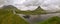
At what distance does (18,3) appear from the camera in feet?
4.49

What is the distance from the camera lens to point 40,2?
1.36 meters

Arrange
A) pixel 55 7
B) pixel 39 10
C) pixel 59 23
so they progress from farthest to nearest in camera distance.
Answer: pixel 55 7 → pixel 39 10 → pixel 59 23

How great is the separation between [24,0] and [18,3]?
0.24 feet

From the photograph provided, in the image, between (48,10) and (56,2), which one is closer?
(48,10)

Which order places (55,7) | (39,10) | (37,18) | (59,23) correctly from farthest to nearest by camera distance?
(55,7) < (39,10) < (37,18) < (59,23)

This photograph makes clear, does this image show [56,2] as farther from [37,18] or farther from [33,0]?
[37,18]

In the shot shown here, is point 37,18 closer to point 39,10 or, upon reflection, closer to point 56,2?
point 39,10

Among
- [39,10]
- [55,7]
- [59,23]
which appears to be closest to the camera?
[59,23]

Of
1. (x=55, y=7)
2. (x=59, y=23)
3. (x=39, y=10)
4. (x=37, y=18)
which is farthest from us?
(x=55, y=7)

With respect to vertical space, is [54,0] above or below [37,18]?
above

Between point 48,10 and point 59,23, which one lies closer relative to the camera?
point 59,23

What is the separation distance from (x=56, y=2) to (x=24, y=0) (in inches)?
13.6

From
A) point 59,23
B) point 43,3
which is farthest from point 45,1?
point 59,23

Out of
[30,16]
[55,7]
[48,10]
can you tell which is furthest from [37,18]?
[55,7]
